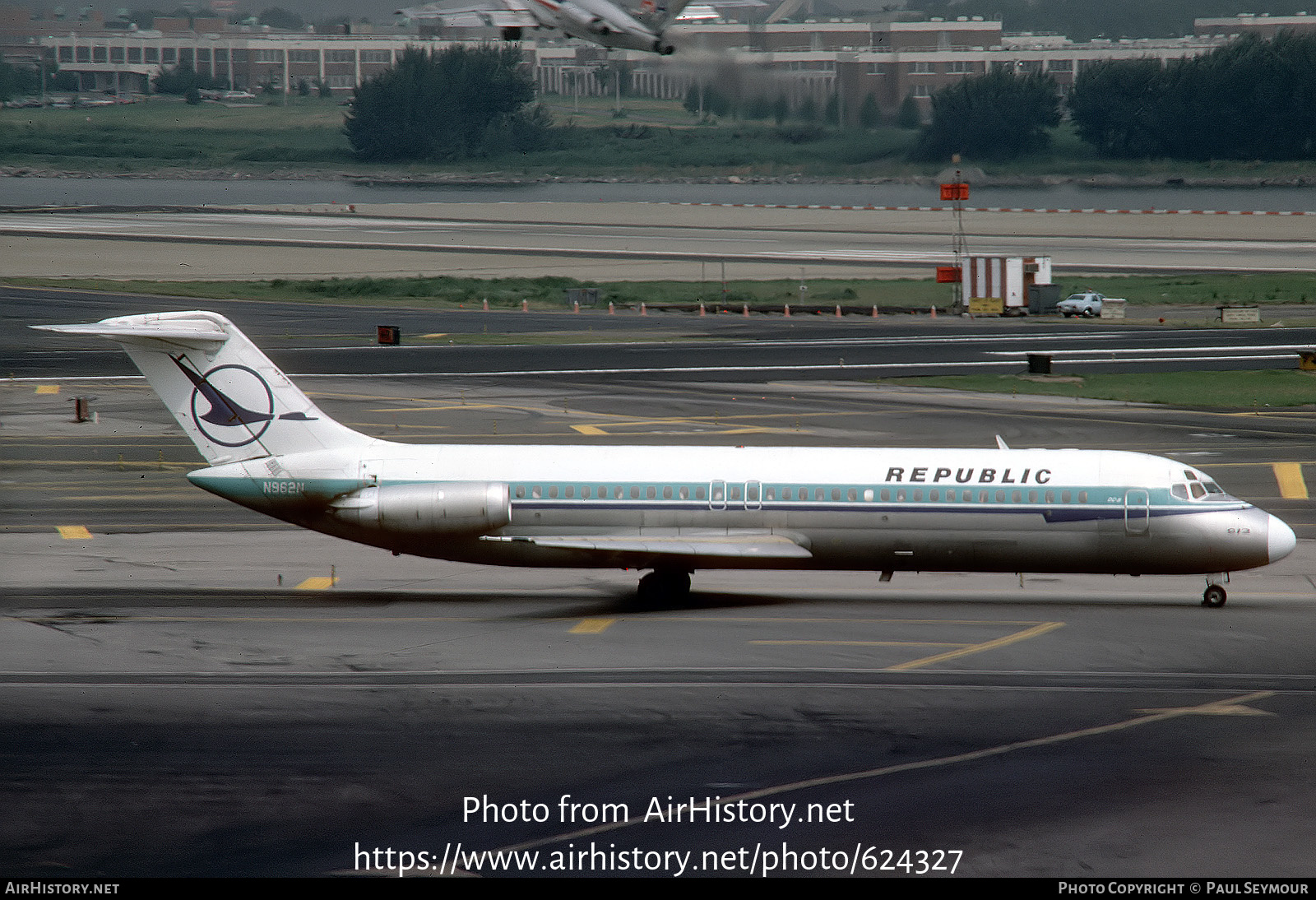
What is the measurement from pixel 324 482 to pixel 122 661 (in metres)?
6.70

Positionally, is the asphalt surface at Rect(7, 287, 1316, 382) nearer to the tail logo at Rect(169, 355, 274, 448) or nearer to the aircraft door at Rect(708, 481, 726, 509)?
the tail logo at Rect(169, 355, 274, 448)

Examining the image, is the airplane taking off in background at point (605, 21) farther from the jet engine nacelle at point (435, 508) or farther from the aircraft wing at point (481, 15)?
the jet engine nacelle at point (435, 508)

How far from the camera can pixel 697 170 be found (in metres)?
143

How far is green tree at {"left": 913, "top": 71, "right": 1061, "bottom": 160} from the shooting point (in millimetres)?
107000

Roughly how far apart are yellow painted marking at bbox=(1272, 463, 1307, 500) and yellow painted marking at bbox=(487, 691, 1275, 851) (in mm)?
21493

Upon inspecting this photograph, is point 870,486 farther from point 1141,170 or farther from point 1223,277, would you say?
point 1141,170

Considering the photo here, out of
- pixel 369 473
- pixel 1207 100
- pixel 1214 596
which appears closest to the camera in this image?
pixel 1214 596

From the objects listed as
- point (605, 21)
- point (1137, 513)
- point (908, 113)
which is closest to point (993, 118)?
point (908, 113)

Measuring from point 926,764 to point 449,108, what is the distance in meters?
115

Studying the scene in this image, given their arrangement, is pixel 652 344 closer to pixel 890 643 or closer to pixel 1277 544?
pixel 1277 544

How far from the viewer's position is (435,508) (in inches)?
1325

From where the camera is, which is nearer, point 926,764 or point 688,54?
point 926,764

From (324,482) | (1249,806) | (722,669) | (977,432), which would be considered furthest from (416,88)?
(1249,806)

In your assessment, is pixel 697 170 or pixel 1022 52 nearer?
pixel 1022 52
